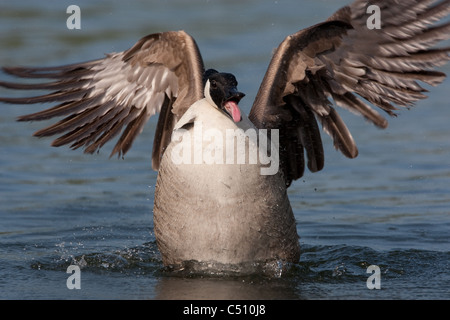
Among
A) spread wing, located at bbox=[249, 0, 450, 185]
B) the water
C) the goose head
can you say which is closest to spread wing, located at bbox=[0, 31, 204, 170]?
spread wing, located at bbox=[249, 0, 450, 185]

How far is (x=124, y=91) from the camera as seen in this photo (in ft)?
28.1

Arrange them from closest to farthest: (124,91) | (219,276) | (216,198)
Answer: (216,198) < (219,276) < (124,91)

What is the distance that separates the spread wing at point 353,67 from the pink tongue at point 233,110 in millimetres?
911

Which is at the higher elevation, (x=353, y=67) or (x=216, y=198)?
(x=353, y=67)

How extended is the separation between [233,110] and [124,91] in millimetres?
1918

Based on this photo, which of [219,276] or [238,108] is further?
[219,276]

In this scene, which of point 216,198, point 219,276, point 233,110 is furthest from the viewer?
point 219,276

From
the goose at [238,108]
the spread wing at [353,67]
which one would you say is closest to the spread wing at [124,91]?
the goose at [238,108]

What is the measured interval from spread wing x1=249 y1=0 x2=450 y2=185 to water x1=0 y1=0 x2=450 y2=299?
1.41 meters

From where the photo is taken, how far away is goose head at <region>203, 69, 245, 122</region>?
276 inches

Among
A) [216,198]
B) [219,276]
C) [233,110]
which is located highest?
[233,110]

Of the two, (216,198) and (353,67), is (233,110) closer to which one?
(216,198)

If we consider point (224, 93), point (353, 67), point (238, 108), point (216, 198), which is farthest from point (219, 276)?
point (353, 67)
